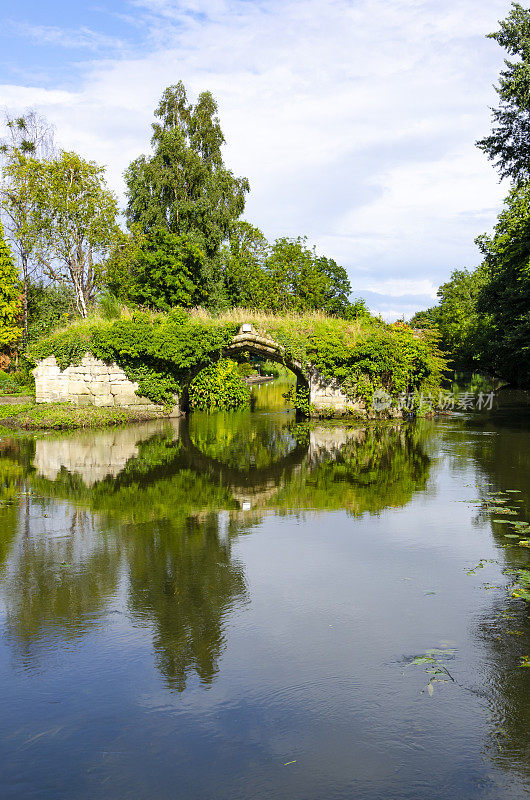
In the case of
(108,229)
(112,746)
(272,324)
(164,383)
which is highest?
(108,229)

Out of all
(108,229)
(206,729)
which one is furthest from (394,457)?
(108,229)

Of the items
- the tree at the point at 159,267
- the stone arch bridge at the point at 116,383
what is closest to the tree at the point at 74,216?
the tree at the point at 159,267

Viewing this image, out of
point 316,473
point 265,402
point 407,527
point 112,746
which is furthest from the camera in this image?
point 265,402

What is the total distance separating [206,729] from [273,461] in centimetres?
1085

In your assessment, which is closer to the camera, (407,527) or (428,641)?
(428,641)

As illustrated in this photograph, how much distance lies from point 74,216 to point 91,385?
14.9m

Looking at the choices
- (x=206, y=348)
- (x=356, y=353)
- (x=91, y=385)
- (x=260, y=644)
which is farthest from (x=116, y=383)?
(x=260, y=644)

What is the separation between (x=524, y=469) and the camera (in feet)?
44.4

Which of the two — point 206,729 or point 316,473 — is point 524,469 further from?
point 206,729

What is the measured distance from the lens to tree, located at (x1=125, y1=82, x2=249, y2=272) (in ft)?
135

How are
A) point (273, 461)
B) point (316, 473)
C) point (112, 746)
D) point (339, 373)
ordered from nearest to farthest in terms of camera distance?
point (112, 746) → point (316, 473) → point (273, 461) → point (339, 373)

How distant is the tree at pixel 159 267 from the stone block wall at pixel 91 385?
11.1m

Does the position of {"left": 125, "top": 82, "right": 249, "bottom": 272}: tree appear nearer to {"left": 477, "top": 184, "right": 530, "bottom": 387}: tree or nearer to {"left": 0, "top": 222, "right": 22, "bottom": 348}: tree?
{"left": 0, "top": 222, "right": 22, "bottom": 348}: tree

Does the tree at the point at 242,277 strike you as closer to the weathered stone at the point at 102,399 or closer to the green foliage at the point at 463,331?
the green foliage at the point at 463,331
